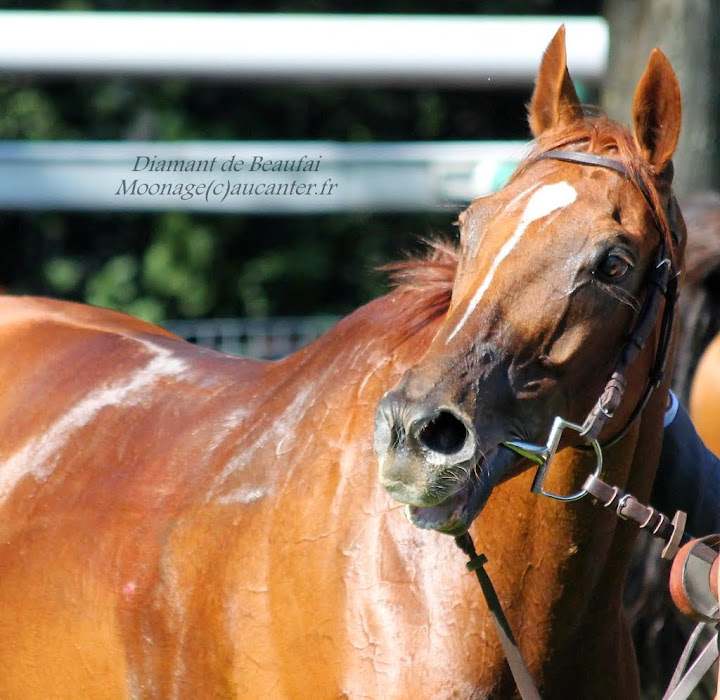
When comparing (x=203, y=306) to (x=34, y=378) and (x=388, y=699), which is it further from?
(x=388, y=699)

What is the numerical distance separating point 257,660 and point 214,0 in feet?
28.6

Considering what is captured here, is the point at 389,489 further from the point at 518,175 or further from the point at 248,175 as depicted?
the point at 248,175

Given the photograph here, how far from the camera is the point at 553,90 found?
2459mm

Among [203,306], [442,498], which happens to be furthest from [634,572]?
[203,306]

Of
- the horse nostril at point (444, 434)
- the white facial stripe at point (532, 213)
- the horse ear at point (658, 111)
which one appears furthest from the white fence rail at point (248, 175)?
the horse nostril at point (444, 434)

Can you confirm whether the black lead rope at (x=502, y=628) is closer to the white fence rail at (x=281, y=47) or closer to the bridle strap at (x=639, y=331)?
the bridle strap at (x=639, y=331)

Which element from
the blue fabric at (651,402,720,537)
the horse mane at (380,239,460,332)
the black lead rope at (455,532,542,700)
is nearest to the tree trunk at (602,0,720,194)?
the blue fabric at (651,402,720,537)

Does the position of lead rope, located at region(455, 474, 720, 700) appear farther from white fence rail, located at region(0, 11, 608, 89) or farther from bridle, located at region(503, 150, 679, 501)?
white fence rail, located at region(0, 11, 608, 89)

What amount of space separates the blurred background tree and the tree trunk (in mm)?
4796

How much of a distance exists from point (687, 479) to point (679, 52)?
252 centimetres

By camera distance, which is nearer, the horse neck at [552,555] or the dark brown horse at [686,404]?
the horse neck at [552,555]

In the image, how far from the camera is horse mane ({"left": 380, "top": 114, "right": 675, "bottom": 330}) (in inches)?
87.4

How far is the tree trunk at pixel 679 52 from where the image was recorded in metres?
4.68

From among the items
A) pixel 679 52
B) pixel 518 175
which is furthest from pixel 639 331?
pixel 679 52
